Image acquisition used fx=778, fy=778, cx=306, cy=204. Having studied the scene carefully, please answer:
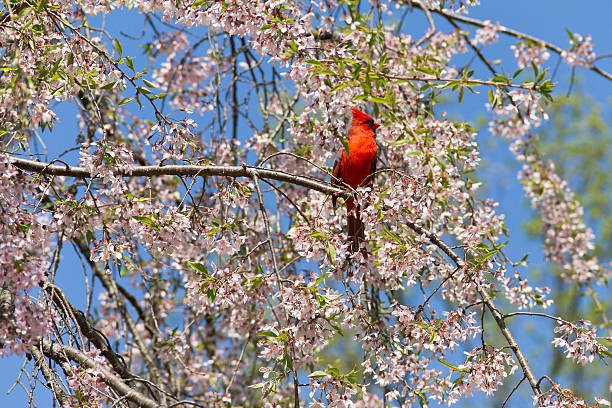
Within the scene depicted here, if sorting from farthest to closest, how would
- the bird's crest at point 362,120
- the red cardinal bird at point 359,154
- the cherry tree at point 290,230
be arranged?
the bird's crest at point 362,120
the red cardinal bird at point 359,154
the cherry tree at point 290,230

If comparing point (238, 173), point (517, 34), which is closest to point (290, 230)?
point (238, 173)

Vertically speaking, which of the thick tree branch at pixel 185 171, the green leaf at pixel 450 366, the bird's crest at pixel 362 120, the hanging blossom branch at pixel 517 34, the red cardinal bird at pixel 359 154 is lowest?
the green leaf at pixel 450 366

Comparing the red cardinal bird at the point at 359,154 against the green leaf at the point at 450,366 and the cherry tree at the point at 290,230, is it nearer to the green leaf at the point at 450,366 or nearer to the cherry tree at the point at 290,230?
the cherry tree at the point at 290,230

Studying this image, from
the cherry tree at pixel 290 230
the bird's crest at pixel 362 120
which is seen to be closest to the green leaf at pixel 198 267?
the cherry tree at pixel 290 230

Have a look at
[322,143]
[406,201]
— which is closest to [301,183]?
[322,143]

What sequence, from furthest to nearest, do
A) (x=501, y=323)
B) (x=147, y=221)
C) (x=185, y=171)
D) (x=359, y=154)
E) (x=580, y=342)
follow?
(x=359, y=154) → (x=501, y=323) → (x=185, y=171) → (x=580, y=342) → (x=147, y=221)

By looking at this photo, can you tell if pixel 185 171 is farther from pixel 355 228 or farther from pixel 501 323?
pixel 501 323

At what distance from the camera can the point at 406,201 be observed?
3660 mm

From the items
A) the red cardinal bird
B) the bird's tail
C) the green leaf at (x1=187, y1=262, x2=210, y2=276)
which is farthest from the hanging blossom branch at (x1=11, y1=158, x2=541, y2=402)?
the red cardinal bird

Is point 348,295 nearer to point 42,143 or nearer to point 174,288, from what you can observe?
point 42,143

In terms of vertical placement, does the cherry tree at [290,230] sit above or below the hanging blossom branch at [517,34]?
below

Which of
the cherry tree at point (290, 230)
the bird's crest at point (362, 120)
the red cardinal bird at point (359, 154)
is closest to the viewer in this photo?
the cherry tree at point (290, 230)

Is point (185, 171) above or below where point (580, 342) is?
above

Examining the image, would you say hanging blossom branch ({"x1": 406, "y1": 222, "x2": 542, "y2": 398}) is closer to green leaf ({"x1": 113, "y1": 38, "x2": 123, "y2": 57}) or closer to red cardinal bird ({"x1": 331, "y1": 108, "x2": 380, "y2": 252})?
red cardinal bird ({"x1": 331, "y1": 108, "x2": 380, "y2": 252})
